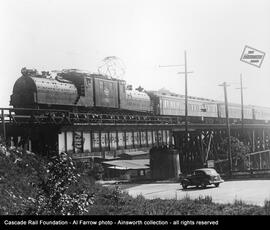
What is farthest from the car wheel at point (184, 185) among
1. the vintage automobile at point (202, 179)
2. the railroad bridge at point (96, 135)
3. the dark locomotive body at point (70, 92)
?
the dark locomotive body at point (70, 92)

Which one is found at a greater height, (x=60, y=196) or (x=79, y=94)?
(x=79, y=94)

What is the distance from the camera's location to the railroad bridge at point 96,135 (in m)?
19.7

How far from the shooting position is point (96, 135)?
24641 mm

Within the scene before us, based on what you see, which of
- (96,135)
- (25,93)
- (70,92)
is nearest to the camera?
(96,135)

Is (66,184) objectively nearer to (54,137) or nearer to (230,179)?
(54,137)

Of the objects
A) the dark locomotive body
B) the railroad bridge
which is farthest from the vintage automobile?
the dark locomotive body

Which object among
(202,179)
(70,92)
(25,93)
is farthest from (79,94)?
(202,179)

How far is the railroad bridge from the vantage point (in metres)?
19.7

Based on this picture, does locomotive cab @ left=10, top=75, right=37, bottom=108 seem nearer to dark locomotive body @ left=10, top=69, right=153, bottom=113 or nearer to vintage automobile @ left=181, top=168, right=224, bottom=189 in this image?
dark locomotive body @ left=10, top=69, right=153, bottom=113

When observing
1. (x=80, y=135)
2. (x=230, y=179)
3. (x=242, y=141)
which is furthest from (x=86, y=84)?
(x=242, y=141)

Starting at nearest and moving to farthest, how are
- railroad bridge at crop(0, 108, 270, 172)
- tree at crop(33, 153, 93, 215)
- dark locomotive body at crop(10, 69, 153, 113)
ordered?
tree at crop(33, 153, 93, 215), railroad bridge at crop(0, 108, 270, 172), dark locomotive body at crop(10, 69, 153, 113)

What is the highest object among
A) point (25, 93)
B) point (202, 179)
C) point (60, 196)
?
point (25, 93)

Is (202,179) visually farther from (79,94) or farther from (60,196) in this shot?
(60,196)

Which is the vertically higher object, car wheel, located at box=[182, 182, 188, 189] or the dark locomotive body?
the dark locomotive body
